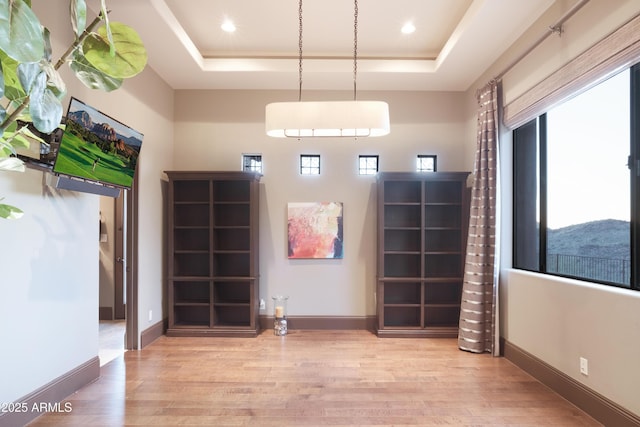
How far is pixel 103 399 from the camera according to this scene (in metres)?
3.01

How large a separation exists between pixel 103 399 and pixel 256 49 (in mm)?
3970

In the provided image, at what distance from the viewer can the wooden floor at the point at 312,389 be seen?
273 centimetres

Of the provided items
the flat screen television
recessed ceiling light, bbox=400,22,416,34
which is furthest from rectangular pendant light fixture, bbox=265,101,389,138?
recessed ceiling light, bbox=400,22,416,34

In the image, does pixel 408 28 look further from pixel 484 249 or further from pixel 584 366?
pixel 584 366

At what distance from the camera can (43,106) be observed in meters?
0.55

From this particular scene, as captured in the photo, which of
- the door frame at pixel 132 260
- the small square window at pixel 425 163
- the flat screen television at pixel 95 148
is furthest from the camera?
the small square window at pixel 425 163

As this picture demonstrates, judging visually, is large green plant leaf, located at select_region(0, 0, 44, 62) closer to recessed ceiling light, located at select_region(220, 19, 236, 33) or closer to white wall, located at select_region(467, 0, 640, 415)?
white wall, located at select_region(467, 0, 640, 415)

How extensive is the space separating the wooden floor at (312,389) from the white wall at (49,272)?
1.46 feet

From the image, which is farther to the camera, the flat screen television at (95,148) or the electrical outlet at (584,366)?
the electrical outlet at (584,366)

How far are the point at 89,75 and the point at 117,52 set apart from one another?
7cm

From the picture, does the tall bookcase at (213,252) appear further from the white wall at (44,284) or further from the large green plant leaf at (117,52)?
the large green plant leaf at (117,52)

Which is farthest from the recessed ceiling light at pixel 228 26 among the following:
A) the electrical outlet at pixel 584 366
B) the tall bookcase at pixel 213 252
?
the electrical outlet at pixel 584 366

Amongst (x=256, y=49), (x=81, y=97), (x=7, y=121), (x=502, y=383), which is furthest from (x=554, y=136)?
(x=81, y=97)

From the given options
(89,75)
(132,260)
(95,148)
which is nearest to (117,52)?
(89,75)
